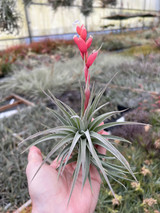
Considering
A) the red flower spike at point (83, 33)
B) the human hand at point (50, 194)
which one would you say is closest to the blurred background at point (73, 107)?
the red flower spike at point (83, 33)

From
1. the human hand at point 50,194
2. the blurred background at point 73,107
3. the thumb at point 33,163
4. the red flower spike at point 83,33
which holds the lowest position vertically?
the blurred background at point 73,107

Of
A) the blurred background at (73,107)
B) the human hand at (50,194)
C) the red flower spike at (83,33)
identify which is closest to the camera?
the red flower spike at (83,33)

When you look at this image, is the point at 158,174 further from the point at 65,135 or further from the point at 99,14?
the point at 99,14

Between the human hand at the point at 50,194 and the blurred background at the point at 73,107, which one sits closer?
the human hand at the point at 50,194

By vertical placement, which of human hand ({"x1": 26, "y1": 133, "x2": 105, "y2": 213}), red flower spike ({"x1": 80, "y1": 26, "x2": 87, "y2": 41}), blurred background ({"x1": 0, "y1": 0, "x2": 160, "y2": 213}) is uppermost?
red flower spike ({"x1": 80, "y1": 26, "x2": 87, "y2": 41})

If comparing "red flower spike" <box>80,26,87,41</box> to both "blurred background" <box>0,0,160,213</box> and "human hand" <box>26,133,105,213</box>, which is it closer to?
"blurred background" <box>0,0,160,213</box>

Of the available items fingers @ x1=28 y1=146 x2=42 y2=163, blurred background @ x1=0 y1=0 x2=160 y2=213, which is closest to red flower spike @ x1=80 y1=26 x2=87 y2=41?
blurred background @ x1=0 y1=0 x2=160 y2=213

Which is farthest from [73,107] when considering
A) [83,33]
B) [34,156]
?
[83,33]

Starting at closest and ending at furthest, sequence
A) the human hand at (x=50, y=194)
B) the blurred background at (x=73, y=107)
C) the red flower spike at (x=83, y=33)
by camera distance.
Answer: the red flower spike at (x=83, y=33)
the human hand at (x=50, y=194)
the blurred background at (x=73, y=107)

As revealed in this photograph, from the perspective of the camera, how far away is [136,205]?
1332 millimetres

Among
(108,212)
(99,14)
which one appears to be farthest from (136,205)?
(99,14)

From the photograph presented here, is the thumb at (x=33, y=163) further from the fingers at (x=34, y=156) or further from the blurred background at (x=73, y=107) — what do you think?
the blurred background at (x=73, y=107)

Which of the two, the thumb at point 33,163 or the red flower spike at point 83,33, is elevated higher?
the red flower spike at point 83,33

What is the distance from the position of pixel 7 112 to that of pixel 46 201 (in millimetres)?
2431
